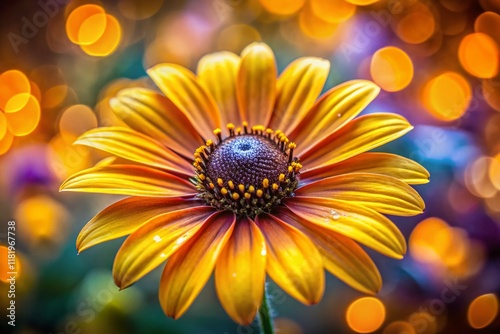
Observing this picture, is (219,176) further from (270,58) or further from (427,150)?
(427,150)

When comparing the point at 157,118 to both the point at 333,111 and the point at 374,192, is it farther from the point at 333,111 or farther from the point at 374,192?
the point at 374,192

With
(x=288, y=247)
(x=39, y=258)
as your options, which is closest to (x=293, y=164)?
(x=288, y=247)

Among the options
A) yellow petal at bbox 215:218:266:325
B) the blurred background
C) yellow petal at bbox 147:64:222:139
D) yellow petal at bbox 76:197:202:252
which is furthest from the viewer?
the blurred background

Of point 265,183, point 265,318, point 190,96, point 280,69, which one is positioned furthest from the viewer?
point 280,69

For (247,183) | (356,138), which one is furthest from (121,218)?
(356,138)

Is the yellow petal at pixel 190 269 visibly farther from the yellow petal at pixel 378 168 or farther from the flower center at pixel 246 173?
the yellow petal at pixel 378 168

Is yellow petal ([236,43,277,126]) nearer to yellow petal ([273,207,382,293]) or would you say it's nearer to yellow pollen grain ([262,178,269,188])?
yellow pollen grain ([262,178,269,188])

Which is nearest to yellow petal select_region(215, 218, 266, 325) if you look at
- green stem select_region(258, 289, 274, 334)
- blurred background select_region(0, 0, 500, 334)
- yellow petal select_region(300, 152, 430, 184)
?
green stem select_region(258, 289, 274, 334)
